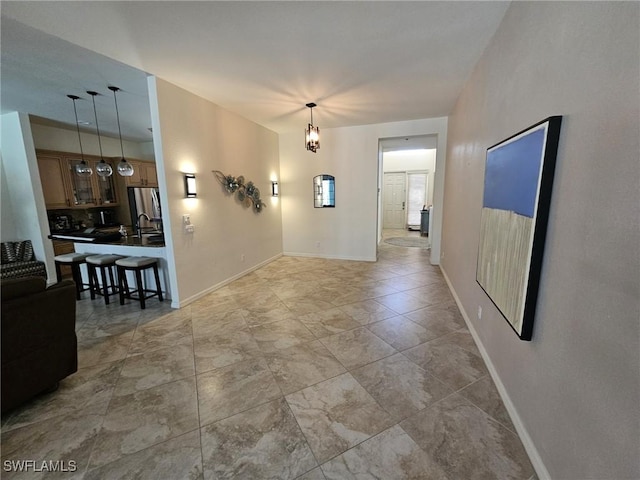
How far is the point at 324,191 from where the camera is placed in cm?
614

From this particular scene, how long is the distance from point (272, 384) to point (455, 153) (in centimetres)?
408

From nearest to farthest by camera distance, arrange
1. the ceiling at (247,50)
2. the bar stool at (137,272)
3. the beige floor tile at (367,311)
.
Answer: the ceiling at (247,50) < the beige floor tile at (367,311) < the bar stool at (137,272)

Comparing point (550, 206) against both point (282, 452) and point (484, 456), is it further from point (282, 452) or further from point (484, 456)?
point (282, 452)

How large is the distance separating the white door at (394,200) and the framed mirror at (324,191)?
17.9ft

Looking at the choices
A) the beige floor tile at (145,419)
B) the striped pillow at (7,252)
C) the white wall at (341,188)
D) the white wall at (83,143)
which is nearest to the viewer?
the beige floor tile at (145,419)

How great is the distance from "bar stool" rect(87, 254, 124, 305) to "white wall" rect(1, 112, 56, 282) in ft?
5.17

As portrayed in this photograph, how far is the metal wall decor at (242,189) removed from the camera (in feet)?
14.3

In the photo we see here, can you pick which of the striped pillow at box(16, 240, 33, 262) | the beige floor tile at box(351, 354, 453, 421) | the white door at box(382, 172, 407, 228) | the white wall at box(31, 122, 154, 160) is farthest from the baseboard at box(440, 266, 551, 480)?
the white door at box(382, 172, 407, 228)

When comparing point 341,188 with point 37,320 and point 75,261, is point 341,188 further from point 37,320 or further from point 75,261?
point 37,320

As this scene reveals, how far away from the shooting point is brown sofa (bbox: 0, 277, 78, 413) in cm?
176

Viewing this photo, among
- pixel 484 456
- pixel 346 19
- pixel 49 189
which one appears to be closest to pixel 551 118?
pixel 346 19

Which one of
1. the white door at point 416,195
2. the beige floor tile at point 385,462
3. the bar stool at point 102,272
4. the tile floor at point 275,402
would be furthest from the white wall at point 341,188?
the white door at point 416,195

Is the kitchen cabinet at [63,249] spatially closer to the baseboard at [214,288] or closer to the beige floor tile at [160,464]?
the baseboard at [214,288]

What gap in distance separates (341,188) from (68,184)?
219 inches
